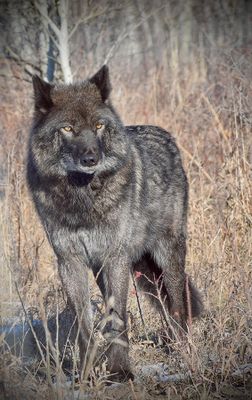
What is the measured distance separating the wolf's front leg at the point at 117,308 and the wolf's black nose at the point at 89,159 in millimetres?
736

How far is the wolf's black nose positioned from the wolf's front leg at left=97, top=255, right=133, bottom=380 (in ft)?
2.41

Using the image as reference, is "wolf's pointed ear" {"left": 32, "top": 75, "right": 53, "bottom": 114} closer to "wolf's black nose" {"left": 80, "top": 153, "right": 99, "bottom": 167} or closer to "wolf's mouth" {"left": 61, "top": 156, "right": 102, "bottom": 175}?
"wolf's mouth" {"left": 61, "top": 156, "right": 102, "bottom": 175}

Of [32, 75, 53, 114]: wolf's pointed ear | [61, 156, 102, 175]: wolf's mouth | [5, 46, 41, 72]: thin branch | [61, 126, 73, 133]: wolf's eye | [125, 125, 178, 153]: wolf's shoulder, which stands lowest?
[61, 156, 102, 175]: wolf's mouth

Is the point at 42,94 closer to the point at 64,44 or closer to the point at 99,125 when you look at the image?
the point at 99,125

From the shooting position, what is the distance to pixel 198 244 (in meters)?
7.30

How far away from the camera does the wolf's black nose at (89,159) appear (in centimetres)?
484

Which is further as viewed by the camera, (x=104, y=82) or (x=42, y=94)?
(x=104, y=82)

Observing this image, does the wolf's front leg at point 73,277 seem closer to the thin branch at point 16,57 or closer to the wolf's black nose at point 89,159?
the wolf's black nose at point 89,159

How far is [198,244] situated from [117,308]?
2331 mm

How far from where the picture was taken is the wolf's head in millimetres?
4949

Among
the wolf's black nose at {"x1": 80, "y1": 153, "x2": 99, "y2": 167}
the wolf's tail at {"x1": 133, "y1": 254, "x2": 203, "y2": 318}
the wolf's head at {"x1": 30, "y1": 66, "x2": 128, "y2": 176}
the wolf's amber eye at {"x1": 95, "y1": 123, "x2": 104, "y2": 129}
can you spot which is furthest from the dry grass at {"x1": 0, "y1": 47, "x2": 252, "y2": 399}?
the wolf's amber eye at {"x1": 95, "y1": 123, "x2": 104, "y2": 129}

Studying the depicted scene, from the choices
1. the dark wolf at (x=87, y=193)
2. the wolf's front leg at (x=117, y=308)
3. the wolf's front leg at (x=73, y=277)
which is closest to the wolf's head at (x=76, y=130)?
the dark wolf at (x=87, y=193)

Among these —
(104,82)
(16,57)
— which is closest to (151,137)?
(104,82)

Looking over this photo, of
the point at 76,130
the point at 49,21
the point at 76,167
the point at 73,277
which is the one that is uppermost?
the point at 49,21
